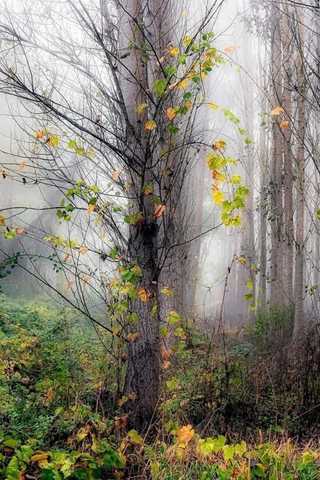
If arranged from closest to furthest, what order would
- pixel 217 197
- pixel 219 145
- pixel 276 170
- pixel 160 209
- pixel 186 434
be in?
pixel 217 197
pixel 219 145
pixel 186 434
pixel 160 209
pixel 276 170

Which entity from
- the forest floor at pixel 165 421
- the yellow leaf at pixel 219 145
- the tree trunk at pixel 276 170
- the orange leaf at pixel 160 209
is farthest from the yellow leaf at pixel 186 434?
the tree trunk at pixel 276 170

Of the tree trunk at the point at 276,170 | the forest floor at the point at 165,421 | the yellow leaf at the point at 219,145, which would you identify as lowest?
the forest floor at the point at 165,421

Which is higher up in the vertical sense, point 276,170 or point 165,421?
point 276,170

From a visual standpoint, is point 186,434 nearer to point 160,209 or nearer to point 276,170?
point 160,209

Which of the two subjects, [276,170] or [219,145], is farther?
[276,170]

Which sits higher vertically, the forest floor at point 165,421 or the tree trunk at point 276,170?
the tree trunk at point 276,170

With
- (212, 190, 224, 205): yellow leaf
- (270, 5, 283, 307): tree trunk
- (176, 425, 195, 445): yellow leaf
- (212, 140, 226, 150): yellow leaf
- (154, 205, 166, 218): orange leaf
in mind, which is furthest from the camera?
(270, 5, 283, 307): tree trunk

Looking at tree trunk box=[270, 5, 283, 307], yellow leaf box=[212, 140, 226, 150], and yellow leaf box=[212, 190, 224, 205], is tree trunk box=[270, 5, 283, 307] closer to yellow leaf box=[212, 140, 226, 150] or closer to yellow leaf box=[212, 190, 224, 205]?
yellow leaf box=[212, 140, 226, 150]

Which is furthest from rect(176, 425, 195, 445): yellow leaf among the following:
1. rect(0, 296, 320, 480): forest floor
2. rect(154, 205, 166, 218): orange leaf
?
rect(154, 205, 166, 218): orange leaf

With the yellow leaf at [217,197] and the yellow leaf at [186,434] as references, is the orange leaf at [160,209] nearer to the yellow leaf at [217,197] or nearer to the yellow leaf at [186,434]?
the yellow leaf at [217,197]

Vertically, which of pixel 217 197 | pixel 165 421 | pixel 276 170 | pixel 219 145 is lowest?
pixel 165 421

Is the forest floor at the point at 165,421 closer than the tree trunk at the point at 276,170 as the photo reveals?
Yes

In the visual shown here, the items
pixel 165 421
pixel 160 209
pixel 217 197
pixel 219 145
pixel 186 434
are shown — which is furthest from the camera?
pixel 165 421

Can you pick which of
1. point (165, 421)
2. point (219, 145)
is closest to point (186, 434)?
point (165, 421)
